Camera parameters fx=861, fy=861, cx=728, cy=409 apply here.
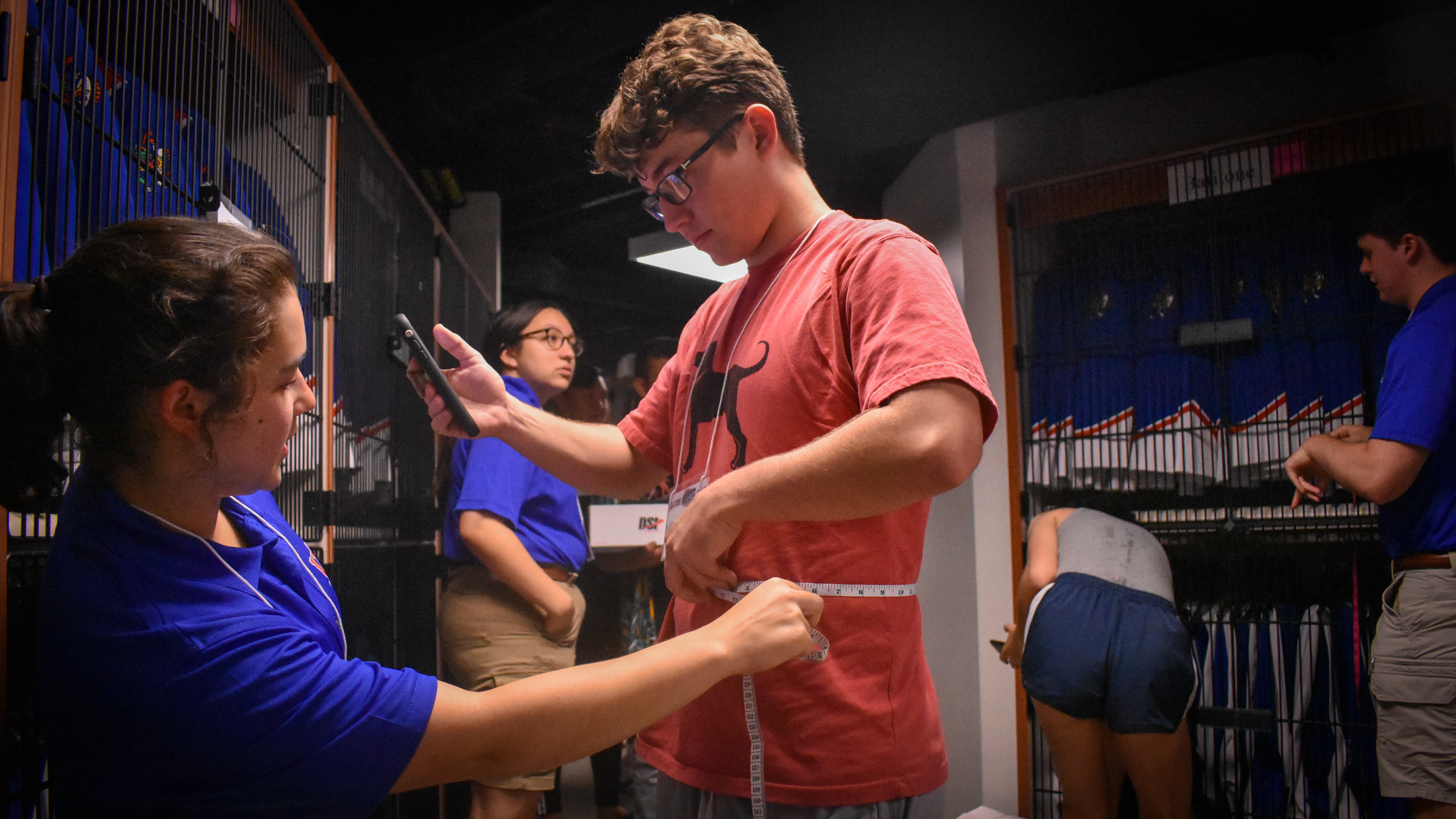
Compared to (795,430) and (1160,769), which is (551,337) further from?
(1160,769)

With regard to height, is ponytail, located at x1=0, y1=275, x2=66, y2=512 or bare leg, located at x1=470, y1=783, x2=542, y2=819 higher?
ponytail, located at x1=0, y1=275, x2=66, y2=512

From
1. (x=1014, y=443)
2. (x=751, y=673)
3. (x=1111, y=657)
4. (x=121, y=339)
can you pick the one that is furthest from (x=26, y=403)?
(x=1014, y=443)

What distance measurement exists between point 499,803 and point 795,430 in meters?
1.77

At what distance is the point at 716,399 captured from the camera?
1202 millimetres

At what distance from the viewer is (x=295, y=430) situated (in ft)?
5.70

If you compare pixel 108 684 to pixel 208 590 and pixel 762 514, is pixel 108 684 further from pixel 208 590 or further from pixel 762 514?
pixel 762 514

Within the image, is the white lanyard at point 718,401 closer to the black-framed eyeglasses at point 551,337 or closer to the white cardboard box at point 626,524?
the black-framed eyeglasses at point 551,337

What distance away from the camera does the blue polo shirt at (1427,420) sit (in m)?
2.24

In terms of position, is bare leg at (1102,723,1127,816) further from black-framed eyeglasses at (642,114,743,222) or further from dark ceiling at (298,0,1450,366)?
black-framed eyeglasses at (642,114,743,222)

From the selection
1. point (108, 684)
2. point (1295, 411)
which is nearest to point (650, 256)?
point (1295, 411)

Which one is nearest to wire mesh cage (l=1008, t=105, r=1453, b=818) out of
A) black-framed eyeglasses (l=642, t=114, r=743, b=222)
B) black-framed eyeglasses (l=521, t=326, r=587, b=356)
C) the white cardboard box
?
the white cardboard box

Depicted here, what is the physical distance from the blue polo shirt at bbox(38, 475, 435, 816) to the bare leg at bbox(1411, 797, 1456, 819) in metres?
2.58

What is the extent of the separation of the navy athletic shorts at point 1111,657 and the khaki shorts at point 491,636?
5.08 ft

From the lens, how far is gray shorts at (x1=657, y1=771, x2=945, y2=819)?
97 cm
